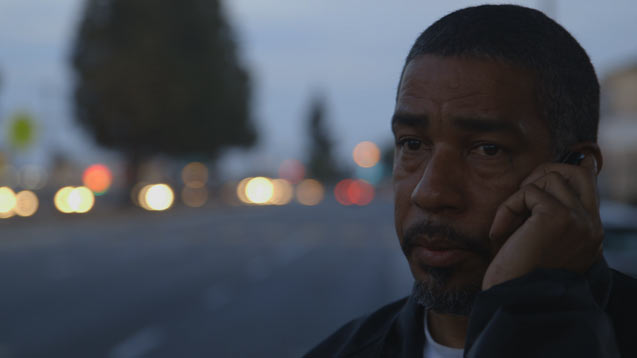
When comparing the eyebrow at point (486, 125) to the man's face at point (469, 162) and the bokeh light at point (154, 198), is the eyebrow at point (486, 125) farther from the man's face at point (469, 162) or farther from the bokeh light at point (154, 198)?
the bokeh light at point (154, 198)

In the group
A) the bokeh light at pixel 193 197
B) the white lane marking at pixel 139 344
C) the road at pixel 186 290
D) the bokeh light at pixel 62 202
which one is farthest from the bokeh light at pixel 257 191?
the white lane marking at pixel 139 344

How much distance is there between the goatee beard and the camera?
1.70 metres

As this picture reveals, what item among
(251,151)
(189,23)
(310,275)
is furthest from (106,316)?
(251,151)

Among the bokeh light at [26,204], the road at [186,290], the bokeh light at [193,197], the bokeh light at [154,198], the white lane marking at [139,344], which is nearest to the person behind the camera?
the white lane marking at [139,344]

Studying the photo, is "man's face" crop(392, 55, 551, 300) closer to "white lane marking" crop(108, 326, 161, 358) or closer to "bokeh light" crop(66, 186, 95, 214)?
"white lane marking" crop(108, 326, 161, 358)

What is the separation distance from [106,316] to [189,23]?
4355 cm

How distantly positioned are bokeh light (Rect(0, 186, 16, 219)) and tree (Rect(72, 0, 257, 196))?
10180 millimetres

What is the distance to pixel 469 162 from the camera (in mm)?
1729

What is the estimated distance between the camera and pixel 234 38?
62312 millimetres

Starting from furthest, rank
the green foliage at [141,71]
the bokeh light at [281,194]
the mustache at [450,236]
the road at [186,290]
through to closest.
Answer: the bokeh light at [281,194]
the green foliage at [141,71]
the road at [186,290]
the mustache at [450,236]

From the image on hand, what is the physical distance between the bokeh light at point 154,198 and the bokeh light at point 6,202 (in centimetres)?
1253

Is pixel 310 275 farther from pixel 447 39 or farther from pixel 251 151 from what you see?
pixel 251 151

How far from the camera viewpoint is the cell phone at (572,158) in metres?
1.74

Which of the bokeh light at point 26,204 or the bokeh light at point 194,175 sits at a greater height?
the bokeh light at point 26,204
